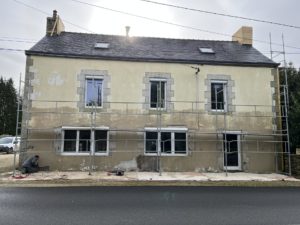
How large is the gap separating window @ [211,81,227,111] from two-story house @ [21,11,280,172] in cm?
5

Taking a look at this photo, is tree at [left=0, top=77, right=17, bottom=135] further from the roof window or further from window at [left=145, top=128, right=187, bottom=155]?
window at [left=145, top=128, right=187, bottom=155]

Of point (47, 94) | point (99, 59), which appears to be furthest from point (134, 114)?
point (47, 94)

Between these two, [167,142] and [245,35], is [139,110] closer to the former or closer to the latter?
[167,142]

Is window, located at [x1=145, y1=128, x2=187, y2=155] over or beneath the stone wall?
over

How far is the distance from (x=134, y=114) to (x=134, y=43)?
4.63 meters

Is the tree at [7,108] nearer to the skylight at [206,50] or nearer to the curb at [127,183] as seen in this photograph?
the skylight at [206,50]

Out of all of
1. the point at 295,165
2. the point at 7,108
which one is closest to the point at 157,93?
the point at 295,165

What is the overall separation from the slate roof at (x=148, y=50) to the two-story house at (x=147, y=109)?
2.1 inches

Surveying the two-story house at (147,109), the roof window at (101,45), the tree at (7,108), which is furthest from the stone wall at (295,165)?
the tree at (7,108)

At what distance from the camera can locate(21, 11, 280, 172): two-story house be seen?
1430cm

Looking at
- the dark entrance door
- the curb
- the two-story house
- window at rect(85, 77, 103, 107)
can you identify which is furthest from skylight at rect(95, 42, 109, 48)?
the dark entrance door

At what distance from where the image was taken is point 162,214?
6.57 m

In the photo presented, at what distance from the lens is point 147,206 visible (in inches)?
290

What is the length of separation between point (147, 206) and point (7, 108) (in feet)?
145
